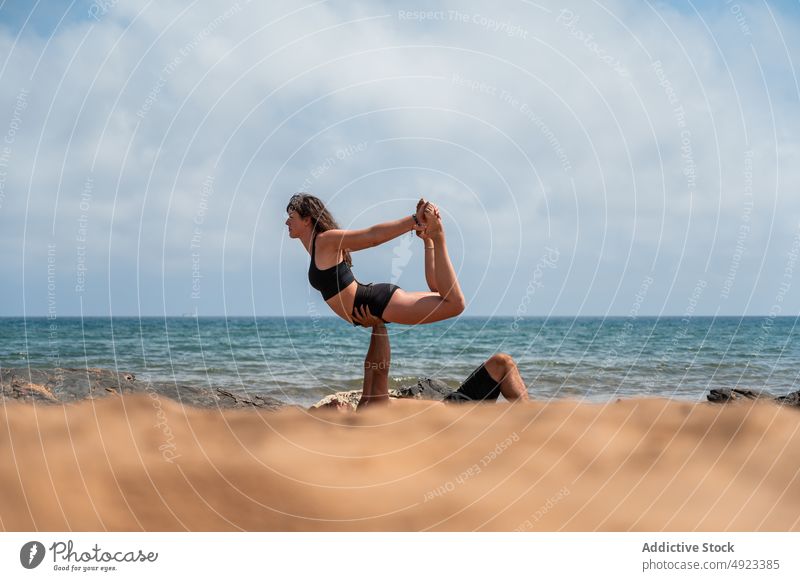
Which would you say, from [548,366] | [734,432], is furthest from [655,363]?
[734,432]

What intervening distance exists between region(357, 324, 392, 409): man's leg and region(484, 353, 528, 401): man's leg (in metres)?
1.13

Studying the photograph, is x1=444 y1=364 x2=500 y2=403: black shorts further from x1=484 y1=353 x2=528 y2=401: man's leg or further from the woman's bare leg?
the woman's bare leg

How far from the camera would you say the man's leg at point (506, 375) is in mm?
7012

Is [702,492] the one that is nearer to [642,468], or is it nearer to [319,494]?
[642,468]

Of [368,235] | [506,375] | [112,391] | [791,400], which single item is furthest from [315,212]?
[791,400]

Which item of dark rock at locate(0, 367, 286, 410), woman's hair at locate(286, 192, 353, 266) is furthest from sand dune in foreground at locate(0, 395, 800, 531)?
dark rock at locate(0, 367, 286, 410)

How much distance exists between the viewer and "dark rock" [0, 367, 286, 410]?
8430mm

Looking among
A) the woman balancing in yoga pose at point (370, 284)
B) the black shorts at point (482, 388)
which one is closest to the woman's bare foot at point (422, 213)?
the woman balancing in yoga pose at point (370, 284)

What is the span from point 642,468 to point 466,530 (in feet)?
5.24

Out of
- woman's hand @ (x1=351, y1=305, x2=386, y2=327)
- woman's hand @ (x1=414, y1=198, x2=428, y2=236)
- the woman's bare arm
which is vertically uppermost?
woman's hand @ (x1=414, y1=198, x2=428, y2=236)

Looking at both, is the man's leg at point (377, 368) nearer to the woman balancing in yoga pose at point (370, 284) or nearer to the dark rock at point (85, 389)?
the woman balancing in yoga pose at point (370, 284)

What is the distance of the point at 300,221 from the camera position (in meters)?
7.12

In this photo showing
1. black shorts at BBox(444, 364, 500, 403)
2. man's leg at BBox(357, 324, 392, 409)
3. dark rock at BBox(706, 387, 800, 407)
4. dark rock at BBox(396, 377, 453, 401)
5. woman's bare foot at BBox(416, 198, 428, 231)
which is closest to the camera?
woman's bare foot at BBox(416, 198, 428, 231)

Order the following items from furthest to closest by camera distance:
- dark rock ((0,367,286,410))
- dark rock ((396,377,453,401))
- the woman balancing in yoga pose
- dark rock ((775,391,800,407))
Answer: dark rock ((396,377,453,401)) → dark rock ((775,391,800,407)) → dark rock ((0,367,286,410)) → the woman balancing in yoga pose
